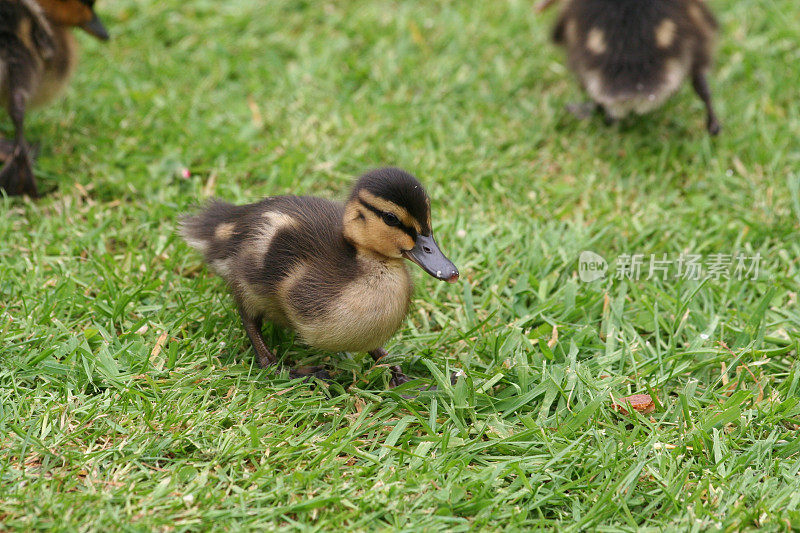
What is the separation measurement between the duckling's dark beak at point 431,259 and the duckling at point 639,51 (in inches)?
77.5

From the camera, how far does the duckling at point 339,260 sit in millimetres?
2664

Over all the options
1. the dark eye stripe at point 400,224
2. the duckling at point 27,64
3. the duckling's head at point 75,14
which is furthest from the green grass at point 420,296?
the dark eye stripe at point 400,224

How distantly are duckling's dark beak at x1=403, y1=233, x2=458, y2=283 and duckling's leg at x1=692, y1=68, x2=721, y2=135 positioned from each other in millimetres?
2451

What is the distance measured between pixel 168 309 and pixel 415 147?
169 cm

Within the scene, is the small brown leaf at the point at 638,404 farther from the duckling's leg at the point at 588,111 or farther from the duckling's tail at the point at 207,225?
the duckling's leg at the point at 588,111

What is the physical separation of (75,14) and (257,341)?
230cm

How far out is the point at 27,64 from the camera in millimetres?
3900

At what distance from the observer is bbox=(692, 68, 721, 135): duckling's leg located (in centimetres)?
446

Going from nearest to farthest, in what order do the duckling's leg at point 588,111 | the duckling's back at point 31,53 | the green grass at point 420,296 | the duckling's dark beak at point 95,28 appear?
the green grass at point 420,296 < the duckling's back at point 31,53 < the duckling's dark beak at point 95,28 < the duckling's leg at point 588,111

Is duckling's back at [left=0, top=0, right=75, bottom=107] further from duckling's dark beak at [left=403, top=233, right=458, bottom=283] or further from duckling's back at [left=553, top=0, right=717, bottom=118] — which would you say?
duckling's back at [left=553, top=0, right=717, bottom=118]

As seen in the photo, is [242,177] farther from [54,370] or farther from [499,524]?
[499,524]

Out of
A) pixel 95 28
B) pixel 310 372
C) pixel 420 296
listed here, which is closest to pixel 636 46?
pixel 420 296

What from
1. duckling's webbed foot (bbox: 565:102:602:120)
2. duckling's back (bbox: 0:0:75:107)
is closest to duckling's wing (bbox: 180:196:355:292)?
duckling's back (bbox: 0:0:75:107)

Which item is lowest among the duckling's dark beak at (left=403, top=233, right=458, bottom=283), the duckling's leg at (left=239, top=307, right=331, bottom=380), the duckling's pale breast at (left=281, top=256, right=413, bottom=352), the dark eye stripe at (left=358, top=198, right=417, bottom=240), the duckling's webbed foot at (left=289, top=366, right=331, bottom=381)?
the duckling's webbed foot at (left=289, top=366, right=331, bottom=381)
